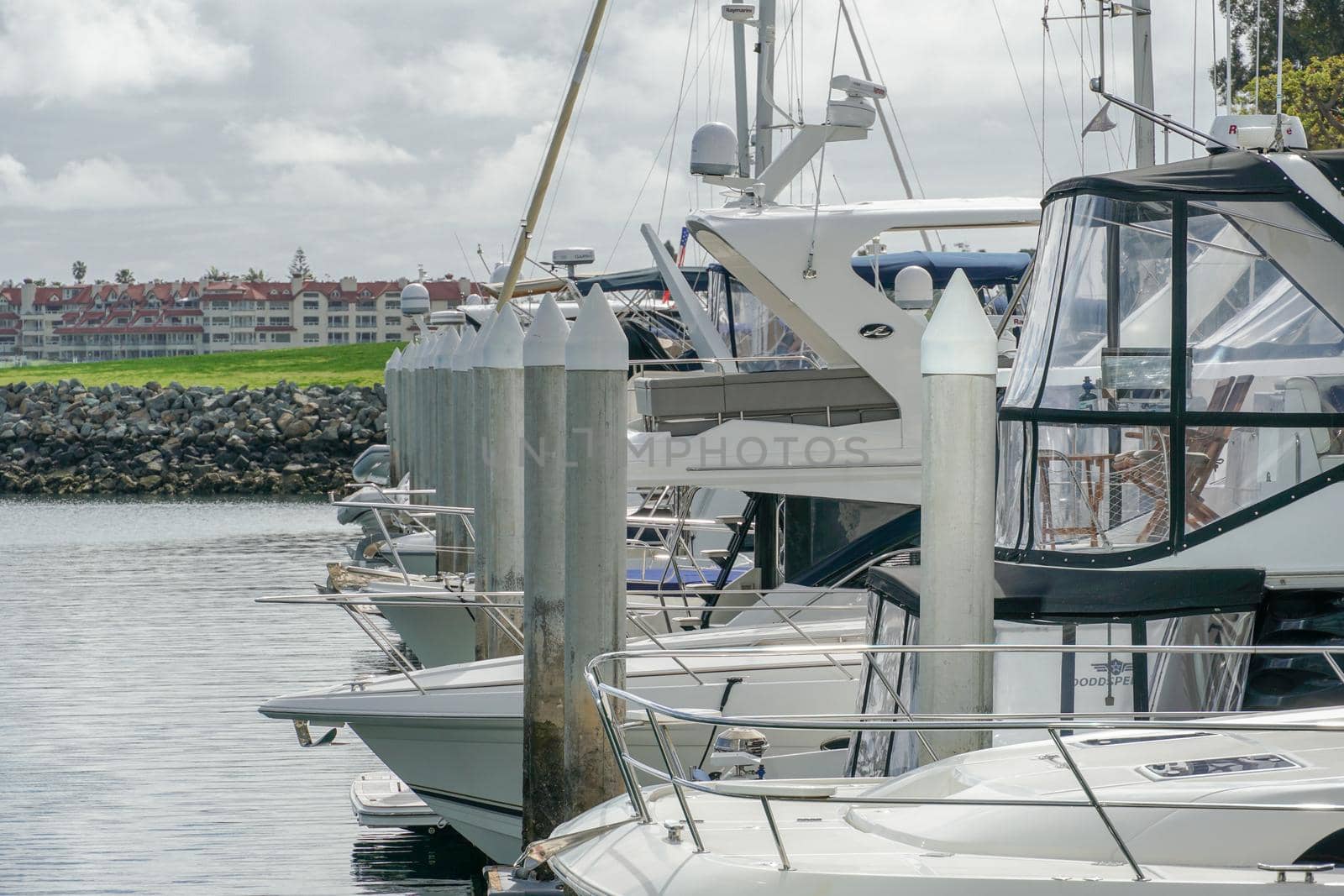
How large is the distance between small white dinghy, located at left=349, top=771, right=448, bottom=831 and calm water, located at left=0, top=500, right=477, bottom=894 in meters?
0.10

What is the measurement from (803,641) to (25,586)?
1831cm

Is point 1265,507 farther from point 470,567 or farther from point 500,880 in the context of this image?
point 470,567

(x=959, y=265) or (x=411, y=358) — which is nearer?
(x=959, y=265)

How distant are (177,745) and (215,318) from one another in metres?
128

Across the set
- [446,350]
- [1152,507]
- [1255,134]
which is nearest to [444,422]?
[446,350]

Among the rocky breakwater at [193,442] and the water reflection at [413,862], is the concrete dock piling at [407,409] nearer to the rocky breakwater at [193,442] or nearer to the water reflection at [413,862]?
the water reflection at [413,862]

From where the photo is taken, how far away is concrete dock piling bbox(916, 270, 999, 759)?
6.14m

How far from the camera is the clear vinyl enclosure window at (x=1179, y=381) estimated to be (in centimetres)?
652

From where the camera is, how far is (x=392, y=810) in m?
11.7

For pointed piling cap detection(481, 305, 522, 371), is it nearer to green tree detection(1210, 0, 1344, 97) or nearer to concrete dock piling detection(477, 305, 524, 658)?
concrete dock piling detection(477, 305, 524, 658)

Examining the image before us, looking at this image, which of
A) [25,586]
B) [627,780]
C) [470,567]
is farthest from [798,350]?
[25,586]

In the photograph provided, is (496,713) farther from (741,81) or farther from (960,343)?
(741,81)

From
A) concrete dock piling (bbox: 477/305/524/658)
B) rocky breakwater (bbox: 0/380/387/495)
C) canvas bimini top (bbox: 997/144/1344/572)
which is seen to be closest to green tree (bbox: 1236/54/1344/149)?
concrete dock piling (bbox: 477/305/524/658)

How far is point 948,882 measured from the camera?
4.67m
